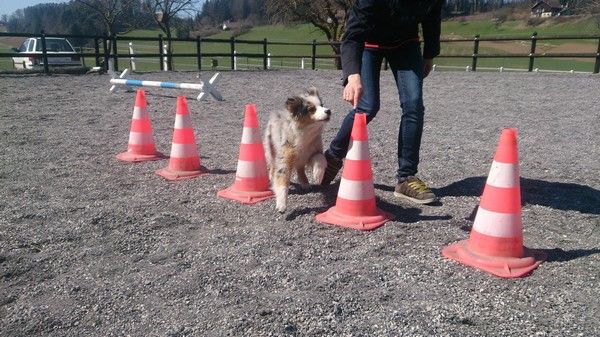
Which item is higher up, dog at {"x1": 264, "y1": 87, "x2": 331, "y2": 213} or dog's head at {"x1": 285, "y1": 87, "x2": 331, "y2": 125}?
dog's head at {"x1": 285, "y1": 87, "x2": 331, "y2": 125}

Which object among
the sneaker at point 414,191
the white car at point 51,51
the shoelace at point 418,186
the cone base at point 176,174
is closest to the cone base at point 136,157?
the cone base at point 176,174

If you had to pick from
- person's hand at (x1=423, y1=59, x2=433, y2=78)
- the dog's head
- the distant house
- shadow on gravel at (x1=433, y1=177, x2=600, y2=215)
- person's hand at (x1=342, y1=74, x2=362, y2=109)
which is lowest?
shadow on gravel at (x1=433, y1=177, x2=600, y2=215)

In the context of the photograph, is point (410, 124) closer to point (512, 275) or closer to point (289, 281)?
point (512, 275)

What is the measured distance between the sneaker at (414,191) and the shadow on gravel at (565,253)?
1062mm

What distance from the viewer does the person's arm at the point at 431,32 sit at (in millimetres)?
3980

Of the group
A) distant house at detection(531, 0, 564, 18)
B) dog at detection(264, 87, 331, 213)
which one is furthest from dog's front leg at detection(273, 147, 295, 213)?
distant house at detection(531, 0, 564, 18)

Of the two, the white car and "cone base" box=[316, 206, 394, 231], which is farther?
the white car

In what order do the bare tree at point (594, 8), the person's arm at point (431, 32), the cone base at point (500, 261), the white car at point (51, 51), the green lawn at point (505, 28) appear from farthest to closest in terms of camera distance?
1. the green lawn at point (505, 28)
2. the bare tree at point (594, 8)
3. the white car at point (51, 51)
4. the person's arm at point (431, 32)
5. the cone base at point (500, 261)

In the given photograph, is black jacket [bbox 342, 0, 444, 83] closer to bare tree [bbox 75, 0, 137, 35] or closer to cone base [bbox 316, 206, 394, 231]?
cone base [bbox 316, 206, 394, 231]

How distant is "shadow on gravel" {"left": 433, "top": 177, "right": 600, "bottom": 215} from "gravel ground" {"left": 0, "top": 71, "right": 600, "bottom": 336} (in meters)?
0.02

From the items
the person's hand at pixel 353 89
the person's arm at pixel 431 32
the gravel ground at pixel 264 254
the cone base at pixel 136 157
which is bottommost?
the gravel ground at pixel 264 254

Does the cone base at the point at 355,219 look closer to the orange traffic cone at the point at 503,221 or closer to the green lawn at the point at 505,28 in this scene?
the orange traffic cone at the point at 503,221

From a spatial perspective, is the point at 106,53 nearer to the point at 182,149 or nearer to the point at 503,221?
the point at 182,149

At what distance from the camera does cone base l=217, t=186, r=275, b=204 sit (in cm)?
405
